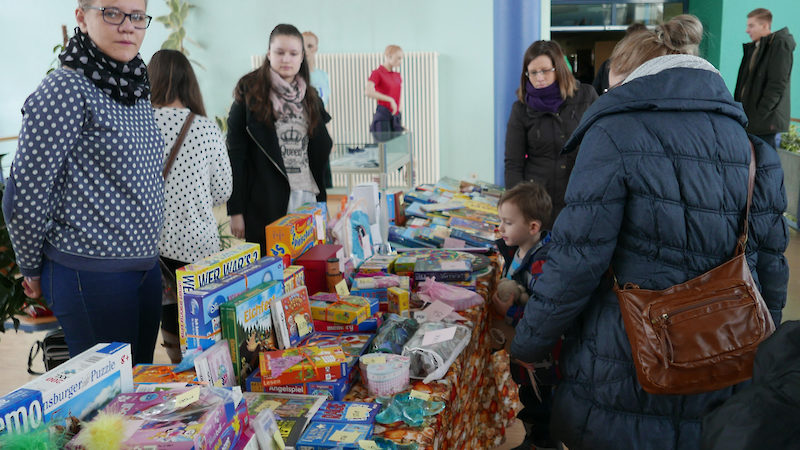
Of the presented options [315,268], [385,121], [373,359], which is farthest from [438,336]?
[385,121]

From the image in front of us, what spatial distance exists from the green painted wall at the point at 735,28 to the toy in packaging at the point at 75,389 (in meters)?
8.23

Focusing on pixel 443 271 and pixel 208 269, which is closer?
pixel 208 269

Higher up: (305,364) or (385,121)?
(385,121)

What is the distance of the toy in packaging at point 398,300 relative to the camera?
7.15 ft

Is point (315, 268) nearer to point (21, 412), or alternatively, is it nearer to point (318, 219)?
point (318, 219)

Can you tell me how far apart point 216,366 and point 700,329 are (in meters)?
1.16

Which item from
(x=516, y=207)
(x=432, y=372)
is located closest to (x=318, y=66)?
(x=516, y=207)

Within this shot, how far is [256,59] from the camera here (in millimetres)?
8828

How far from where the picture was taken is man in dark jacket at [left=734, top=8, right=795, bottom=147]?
252 inches

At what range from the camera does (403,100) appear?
864 centimetres

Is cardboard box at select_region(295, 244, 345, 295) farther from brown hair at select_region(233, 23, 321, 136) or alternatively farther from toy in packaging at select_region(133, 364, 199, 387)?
brown hair at select_region(233, 23, 321, 136)

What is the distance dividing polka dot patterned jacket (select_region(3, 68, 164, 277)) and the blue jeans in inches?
1.4

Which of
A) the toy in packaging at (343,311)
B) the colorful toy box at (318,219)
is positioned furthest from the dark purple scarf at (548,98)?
the toy in packaging at (343,311)

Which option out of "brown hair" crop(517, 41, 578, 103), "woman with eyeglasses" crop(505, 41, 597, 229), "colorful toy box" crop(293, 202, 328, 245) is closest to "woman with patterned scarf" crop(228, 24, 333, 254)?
"colorful toy box" crop(293, 202, 328, 245)
